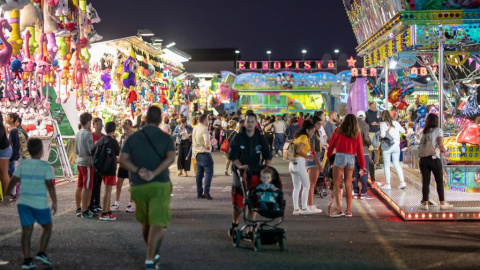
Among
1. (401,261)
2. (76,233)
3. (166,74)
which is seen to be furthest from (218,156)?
(401,261)

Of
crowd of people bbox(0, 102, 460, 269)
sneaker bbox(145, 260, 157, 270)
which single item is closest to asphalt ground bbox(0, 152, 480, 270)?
sneaker bbox(145, 260, 157, 270)

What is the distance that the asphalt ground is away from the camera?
24.1 ft

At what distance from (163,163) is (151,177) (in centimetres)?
21

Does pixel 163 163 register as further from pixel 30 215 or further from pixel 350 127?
pixel 350 127

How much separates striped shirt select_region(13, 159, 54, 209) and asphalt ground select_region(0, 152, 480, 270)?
71 cm

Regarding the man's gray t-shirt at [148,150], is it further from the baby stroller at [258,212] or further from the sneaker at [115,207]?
the sneaker at [115,207]

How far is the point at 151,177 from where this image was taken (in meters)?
6.83

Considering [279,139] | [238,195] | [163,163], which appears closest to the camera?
[163,163]

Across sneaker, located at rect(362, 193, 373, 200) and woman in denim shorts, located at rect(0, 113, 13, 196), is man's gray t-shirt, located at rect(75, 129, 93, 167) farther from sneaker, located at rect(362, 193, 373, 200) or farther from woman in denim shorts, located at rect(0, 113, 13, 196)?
sneaker, located at rect(362, 193, 373, 200)

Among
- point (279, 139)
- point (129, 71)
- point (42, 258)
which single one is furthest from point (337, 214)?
point (279, 139)

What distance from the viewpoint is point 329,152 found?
36.6ft

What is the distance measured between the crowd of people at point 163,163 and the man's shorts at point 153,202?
0.01m

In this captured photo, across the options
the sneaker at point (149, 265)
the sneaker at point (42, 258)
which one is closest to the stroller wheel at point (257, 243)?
the sneaker at point (149, 265)

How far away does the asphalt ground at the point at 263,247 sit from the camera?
24.1 ft
